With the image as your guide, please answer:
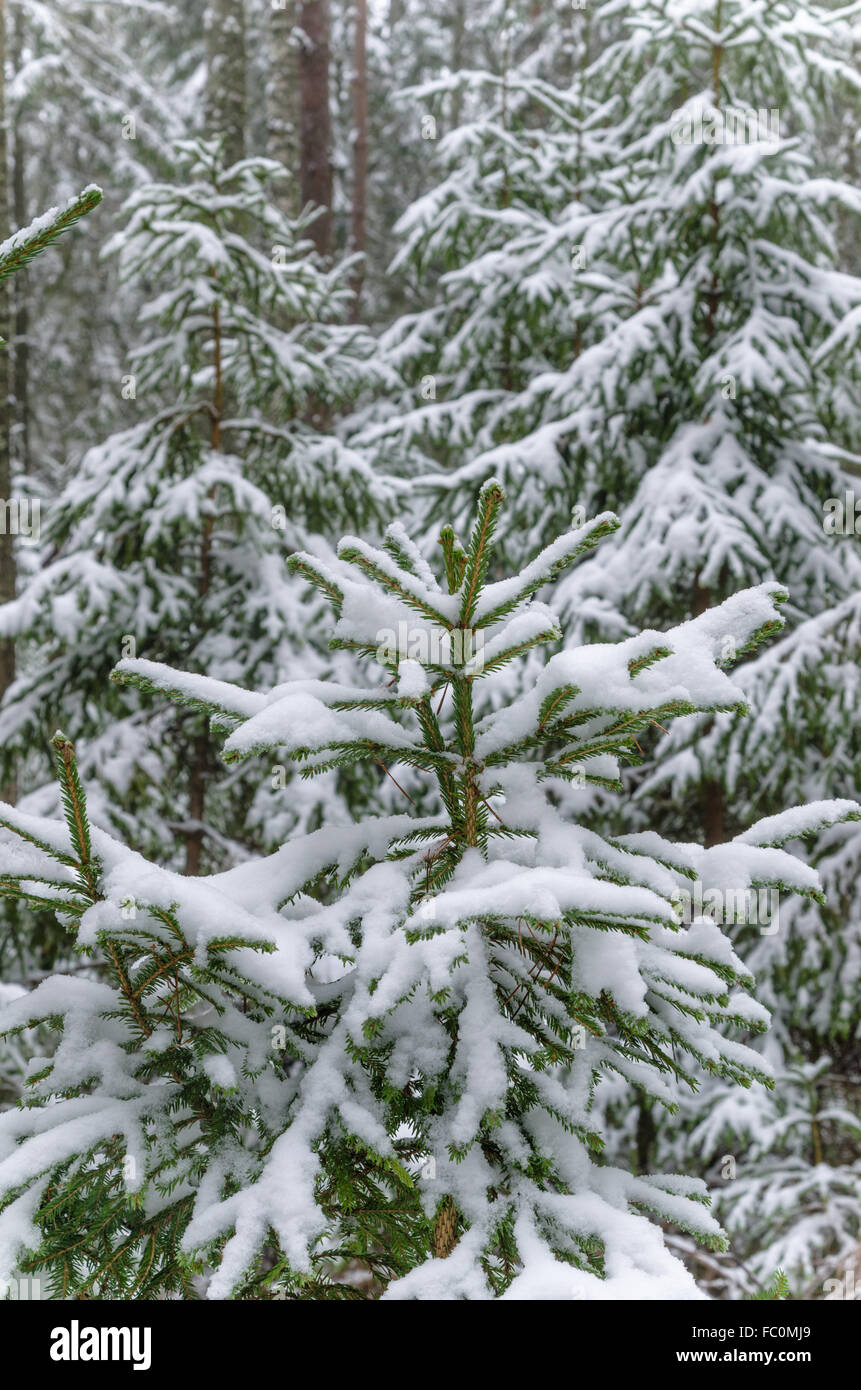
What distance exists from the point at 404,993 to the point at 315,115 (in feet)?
27.2

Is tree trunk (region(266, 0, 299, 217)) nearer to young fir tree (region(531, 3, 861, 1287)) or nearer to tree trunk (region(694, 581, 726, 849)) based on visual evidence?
young fir tree (region(531, 3, 861, 1287))

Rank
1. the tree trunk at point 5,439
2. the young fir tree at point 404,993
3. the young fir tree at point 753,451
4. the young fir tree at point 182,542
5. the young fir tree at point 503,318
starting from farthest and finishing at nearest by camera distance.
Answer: the tree trunk at point 5,439, the young fir tree at point 503,318, the young fir tree at point 753,451, the young fir tree at point 182,542, the young fir tree at point 404,993

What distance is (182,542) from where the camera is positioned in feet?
16.3

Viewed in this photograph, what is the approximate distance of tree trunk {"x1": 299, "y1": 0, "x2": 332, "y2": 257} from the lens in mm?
7859

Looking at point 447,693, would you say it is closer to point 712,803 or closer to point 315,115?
point 712,803

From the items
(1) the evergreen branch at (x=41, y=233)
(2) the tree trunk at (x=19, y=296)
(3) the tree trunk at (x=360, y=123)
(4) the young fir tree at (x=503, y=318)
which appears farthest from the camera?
(3) the tree trunk at (x=360, y=123)

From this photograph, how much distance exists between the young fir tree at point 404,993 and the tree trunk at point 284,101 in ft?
24.4

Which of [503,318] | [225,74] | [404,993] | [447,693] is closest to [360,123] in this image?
[225,74]

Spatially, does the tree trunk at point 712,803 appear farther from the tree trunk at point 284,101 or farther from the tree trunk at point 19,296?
the tree trunk at point 19,296

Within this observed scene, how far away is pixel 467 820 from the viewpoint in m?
1.64

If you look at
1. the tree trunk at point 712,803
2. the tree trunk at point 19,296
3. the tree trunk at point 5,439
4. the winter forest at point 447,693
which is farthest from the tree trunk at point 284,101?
the tree trunk at point 712,803

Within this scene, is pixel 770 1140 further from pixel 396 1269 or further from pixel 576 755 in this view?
pixel 576 755

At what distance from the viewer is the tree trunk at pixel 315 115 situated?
7.86m

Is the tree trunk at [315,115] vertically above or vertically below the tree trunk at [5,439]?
above
